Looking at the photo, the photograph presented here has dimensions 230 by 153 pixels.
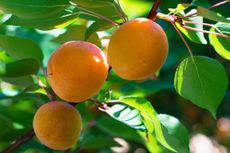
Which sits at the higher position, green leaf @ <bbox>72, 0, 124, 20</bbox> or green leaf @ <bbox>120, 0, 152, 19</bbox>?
green leaf @ <bbox>72, 0, 124, 20</bbox>

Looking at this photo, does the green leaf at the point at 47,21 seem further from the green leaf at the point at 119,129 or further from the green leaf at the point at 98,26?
the green leaf at the point at 119,129

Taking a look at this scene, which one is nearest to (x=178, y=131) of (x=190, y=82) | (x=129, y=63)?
(x=190, y=82)

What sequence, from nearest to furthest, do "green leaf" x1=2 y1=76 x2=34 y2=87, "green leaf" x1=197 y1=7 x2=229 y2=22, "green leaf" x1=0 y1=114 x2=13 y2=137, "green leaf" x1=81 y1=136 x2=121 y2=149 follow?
"green leaf" x1=197 y1=7 x2=229 y2=22 → "green leaf" x1=2 y1=76 x2=34 y2=87 → "green leaf" x1=0 y1=114 x2=13 y2=137 → "green leaf" x1=81 y1=136 x2=121 y2=149

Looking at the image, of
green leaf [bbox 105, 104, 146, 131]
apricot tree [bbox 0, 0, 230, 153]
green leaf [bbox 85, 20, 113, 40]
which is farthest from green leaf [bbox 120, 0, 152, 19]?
green leaf [bbox 105, 104, 146, 131]

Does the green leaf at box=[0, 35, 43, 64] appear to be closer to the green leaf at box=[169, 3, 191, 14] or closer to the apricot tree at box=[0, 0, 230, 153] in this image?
the apricot tree at box=[0, 0, 230, 153]

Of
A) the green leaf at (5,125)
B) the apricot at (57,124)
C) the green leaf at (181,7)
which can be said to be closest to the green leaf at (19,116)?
the green leaf at (5,125)

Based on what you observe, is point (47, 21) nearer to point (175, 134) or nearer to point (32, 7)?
point (32, 7)
